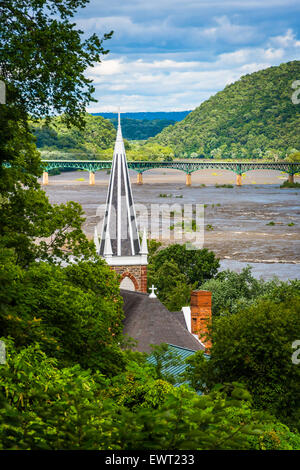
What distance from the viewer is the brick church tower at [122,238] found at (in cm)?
3919

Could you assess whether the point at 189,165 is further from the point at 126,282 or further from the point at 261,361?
the point at 261,361

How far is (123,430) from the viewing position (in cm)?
911

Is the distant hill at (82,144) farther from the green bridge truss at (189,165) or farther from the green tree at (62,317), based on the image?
the green tree at (62,317)

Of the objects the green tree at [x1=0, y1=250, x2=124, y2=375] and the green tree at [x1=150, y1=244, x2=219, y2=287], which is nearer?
the green tree at [x1=0, y1=250, x2=124, y2=375]

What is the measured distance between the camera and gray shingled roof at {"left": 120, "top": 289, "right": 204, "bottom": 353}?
2906 cm

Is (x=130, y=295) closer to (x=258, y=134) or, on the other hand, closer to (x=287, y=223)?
(x=287, y=223)

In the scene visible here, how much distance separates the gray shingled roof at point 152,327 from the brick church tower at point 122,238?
7.38 meters

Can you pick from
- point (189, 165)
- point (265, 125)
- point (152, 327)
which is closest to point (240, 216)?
point (189, 165)

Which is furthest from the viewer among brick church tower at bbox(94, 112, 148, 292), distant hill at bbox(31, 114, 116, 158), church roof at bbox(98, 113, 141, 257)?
distant hill at bbox(31, 114, 116, 158)

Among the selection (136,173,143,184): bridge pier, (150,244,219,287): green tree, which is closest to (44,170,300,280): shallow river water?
(136,173,143,184): bridge pier

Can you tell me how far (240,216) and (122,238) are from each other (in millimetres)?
88345

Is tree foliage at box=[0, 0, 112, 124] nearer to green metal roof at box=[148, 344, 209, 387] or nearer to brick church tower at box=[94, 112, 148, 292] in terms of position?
green metal roof at box=[148, 344, 209, 387]

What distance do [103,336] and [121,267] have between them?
21501 mm

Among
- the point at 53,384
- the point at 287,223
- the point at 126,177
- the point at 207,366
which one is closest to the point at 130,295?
the point at 126,177
